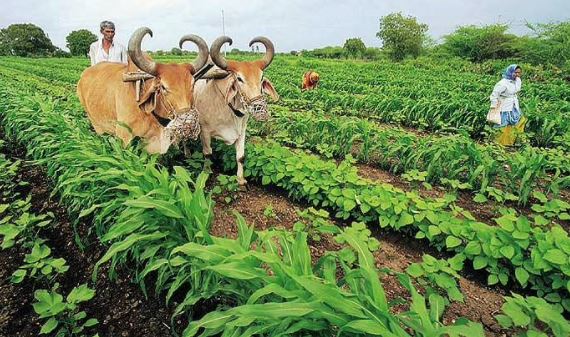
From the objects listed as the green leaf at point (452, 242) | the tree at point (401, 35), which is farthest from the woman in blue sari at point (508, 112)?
the tree at point (401, 35)

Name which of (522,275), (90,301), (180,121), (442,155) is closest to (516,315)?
(522,275)

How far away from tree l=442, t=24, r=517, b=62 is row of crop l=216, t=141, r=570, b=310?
35.3 meters

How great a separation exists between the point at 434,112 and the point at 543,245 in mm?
6297

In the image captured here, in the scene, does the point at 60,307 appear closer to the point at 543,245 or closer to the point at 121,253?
the point at 121,253

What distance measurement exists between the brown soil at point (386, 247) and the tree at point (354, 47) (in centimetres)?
5095

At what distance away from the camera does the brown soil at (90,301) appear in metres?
2.28

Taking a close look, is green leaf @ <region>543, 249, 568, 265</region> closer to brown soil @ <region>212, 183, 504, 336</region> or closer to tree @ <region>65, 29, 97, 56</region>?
brown soil @ <region>212, 183, 504, 336</region>

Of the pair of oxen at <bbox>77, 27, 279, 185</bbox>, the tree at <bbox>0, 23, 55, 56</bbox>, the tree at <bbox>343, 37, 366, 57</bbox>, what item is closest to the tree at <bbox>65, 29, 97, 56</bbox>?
the tree at <bbox>0, 23, 55, 56</bbox>

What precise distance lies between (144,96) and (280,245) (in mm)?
1907

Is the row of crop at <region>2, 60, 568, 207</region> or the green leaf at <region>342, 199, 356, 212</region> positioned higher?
the row of crop at <region>2, 60, 568, 207</region>

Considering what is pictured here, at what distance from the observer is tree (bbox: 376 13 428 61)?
4734cm

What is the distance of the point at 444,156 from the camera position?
4.77m

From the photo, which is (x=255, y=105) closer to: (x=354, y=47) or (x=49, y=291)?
(x=49, y=291)

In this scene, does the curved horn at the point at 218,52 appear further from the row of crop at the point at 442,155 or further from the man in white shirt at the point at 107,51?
the man in white shirt at the point at 107,51
